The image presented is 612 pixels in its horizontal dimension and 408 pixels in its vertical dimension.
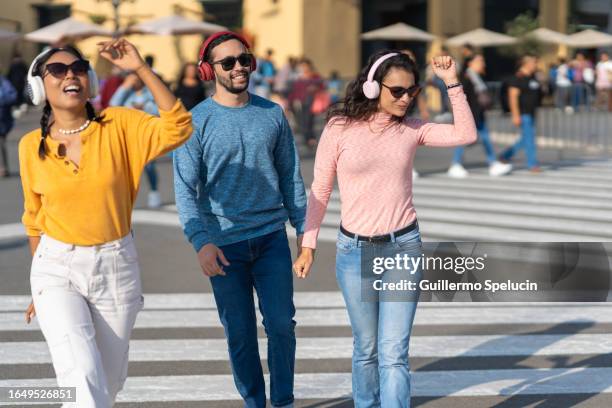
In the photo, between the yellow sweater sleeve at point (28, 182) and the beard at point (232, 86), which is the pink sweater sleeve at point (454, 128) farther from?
the yellow sweater sleeve at point (28, 182)

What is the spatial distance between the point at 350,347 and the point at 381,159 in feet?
8.24

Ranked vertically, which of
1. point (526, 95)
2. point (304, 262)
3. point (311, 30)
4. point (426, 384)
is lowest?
point (426, 384)

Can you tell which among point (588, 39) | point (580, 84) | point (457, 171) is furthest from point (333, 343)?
point (588, 39)

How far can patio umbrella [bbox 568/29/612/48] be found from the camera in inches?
1506

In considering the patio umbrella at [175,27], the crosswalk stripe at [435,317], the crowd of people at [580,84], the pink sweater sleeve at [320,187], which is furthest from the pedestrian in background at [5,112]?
the patio umbrella at [175,27]

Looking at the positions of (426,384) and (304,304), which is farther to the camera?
(304,304)

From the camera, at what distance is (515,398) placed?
5.92m

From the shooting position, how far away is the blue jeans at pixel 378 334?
4734mm

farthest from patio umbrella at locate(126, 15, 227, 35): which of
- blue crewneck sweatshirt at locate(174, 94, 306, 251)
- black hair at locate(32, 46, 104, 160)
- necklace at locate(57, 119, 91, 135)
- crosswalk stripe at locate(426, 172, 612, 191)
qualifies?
necklace at locate(57, 119, 91, 135)

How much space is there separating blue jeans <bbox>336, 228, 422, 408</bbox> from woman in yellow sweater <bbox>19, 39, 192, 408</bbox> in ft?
3.07

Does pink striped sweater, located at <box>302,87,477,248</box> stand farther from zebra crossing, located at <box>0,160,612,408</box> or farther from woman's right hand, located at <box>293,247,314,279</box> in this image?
zebra crossing, located at <box>0,160,612,408</box>

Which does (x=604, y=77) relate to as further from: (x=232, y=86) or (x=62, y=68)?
(x=62, y=68)

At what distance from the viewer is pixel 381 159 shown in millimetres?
4812

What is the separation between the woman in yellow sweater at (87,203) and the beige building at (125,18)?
33540 millimetres
